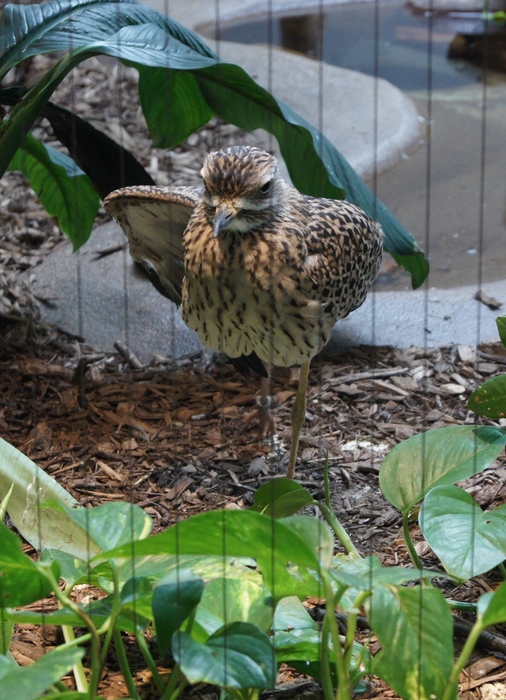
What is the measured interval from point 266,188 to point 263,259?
258mm

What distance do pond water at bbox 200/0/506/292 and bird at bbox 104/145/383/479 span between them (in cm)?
45

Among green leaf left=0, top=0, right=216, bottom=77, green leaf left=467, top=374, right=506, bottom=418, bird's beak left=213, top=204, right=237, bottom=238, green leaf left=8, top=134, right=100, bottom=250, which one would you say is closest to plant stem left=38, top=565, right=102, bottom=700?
bird's beak left=213, top=204, right=237, bottom=238

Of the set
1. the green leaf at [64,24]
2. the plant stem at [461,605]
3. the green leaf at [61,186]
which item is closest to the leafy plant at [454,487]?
the plant stem at [461,605]

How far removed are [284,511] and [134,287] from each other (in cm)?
262

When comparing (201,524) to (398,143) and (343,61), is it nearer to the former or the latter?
(398,143)

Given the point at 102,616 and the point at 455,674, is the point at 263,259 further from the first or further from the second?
the point at 455,674

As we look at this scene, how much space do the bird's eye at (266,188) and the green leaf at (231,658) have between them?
158 cm

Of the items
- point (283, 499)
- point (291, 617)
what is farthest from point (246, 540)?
point (283, 499)

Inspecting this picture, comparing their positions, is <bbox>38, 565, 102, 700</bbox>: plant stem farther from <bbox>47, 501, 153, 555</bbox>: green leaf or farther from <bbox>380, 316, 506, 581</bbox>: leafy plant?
<bbox>380, 316, 506, 581</bbox>: leafy plant

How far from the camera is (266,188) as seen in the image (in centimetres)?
319

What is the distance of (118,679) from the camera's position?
8.27ft

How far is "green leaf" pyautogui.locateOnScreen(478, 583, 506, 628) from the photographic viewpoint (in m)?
2.03

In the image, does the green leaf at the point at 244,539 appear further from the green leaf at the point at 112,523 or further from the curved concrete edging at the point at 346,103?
the curved concrete edging at the point at 346,103

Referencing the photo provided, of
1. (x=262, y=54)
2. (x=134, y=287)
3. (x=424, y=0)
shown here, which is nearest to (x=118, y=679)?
(x=134, y=287)
